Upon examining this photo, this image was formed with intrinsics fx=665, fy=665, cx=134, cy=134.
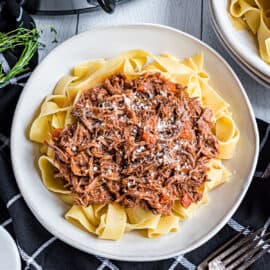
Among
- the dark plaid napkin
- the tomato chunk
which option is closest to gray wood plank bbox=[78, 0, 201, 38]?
the dark plaid napkin

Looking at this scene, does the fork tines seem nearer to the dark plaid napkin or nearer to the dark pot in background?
the dark plaid napkin

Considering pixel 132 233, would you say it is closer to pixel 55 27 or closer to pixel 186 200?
pixel 186 200

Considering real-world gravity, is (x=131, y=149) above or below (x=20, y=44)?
below

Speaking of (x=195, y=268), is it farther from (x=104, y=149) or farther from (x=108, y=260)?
(x=104, y=149)

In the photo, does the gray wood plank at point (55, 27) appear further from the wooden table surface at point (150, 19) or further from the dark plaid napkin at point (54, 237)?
the dark plaid napkin at point (54, 237)

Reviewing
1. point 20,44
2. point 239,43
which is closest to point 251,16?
point 239,43
